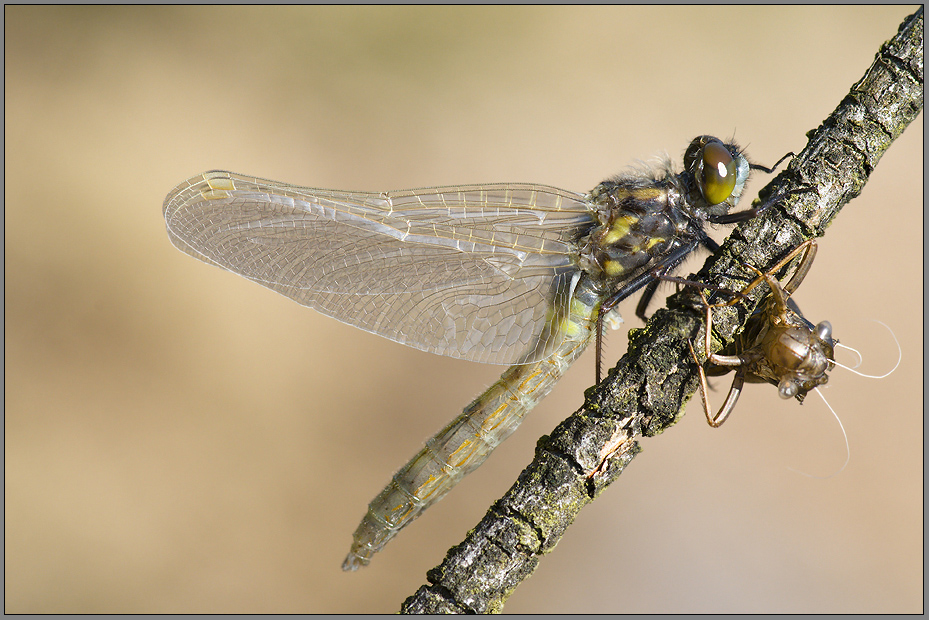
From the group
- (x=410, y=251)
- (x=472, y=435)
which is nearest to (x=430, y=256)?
(x=410, y=251)

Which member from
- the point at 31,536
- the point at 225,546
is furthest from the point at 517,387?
the point at 31,536

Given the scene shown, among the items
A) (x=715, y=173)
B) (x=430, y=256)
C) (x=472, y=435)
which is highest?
(x=715, y=173)

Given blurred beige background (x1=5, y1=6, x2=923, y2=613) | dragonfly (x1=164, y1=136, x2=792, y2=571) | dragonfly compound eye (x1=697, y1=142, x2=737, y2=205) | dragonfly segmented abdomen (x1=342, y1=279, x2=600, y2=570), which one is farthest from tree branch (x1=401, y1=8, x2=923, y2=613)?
blurred beige background (x1=5, y1=6, x2=923, y2=613)

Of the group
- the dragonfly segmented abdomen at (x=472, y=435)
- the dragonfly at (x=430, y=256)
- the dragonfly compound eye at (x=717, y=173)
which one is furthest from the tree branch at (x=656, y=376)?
the dragonfly segmented abdomen at (x=472, y=435)

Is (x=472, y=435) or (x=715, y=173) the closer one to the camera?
(x=715, y=173)

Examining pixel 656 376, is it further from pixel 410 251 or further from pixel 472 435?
pixel 410 251

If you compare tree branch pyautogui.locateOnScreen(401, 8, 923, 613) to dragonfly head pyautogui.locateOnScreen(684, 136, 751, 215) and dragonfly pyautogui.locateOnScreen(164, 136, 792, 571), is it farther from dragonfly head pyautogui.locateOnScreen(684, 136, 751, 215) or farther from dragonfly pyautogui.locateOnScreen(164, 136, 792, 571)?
dragonfly pyautogui.locateOnScreen(164, 136, 792, 571)

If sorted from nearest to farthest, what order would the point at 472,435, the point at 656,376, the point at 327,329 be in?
the point at 656,376, the point at 472,435, the point at 327,329

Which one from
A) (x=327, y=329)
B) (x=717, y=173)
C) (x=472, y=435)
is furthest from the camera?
(x=327, y=329)

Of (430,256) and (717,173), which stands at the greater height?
(717,173)
